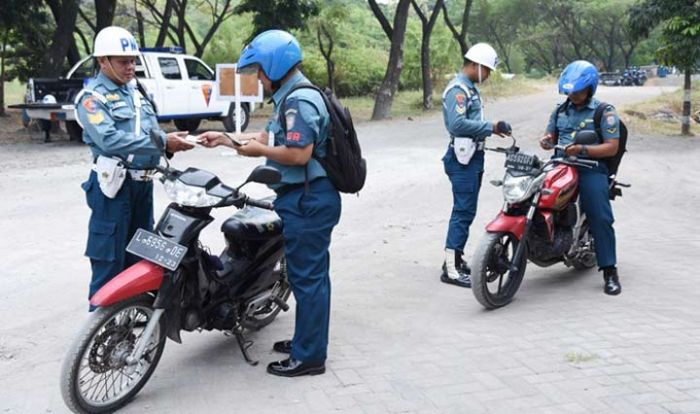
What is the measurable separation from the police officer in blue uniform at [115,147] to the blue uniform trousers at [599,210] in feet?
9.85

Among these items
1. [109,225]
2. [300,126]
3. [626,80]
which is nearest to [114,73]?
[109,225]

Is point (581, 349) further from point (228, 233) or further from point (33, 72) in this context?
point (33, 72)

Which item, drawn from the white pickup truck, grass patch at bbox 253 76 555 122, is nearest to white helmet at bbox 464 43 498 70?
the white pickup truck

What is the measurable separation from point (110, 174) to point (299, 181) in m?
1.14

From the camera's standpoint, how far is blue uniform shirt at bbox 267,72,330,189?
12.5 ft

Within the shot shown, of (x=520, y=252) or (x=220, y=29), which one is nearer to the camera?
(x=520, y=252)

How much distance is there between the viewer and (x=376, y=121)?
21.2m

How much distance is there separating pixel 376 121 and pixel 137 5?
1298cm

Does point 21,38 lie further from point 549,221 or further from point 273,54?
point 273,54

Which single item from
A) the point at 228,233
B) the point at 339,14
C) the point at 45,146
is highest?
the point at 339,14

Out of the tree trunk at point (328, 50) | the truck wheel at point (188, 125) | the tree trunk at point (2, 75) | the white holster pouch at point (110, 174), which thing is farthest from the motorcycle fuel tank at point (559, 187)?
the tree trunk at point (328, 50)

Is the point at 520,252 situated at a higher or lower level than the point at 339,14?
lower

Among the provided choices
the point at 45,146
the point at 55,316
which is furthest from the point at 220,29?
the point at 55,316

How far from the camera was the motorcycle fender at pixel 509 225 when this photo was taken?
526 centimetres
